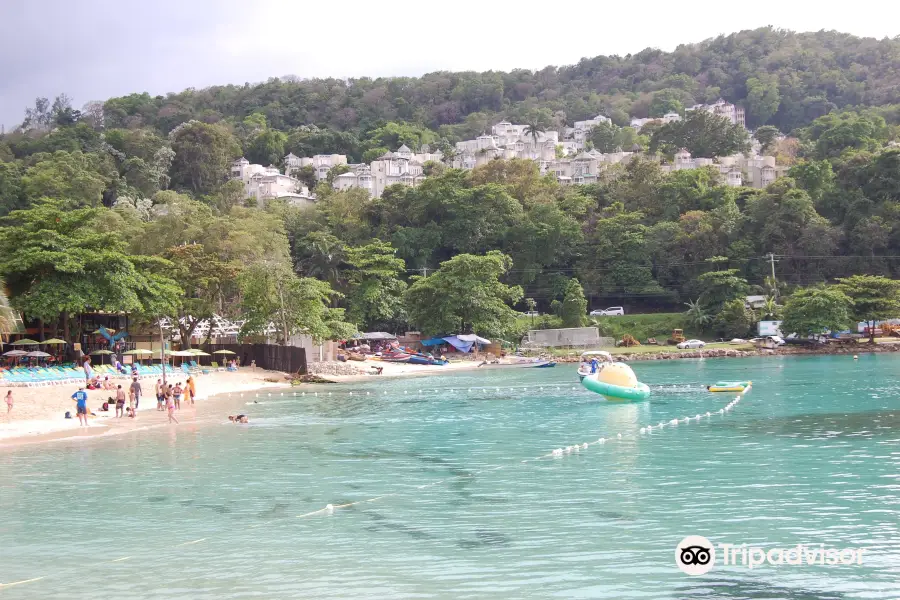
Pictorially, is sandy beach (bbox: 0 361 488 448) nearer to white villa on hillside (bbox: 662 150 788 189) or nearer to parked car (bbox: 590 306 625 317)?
parked car (bbox: 590 306 625 317)

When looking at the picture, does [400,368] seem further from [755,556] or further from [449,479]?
[755,556]

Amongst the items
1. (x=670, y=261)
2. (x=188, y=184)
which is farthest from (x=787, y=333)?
(x=188, y=184)

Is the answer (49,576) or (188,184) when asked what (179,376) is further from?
(188,184)

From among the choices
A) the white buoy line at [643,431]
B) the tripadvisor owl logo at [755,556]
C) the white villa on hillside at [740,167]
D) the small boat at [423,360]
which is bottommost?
the white buoy line at [643,431]

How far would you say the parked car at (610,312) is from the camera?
85.4m

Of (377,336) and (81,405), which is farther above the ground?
(377,336)

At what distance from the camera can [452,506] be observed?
1620 centimetres

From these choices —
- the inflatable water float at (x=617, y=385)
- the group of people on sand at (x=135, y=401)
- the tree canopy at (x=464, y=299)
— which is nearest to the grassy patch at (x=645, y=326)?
the tree canopy at (x=464, y=299)

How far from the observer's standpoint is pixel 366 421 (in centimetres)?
3105

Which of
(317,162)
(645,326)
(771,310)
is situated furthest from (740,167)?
(317,162)

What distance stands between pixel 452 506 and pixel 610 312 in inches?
2881

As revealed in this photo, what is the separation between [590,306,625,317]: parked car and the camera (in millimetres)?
85438

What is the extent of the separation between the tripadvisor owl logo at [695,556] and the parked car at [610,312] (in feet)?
239

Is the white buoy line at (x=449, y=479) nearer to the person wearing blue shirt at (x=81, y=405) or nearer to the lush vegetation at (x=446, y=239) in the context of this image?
the person wearing blue shirt at (x=81, y=405)
